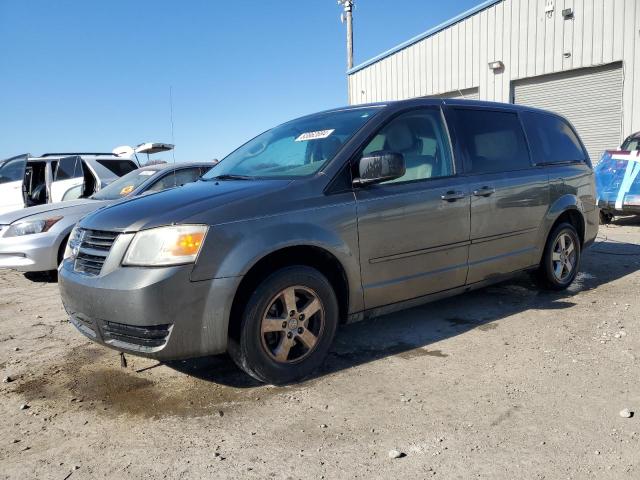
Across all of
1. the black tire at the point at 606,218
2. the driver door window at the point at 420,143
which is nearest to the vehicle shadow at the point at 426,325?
the driver door window at the point at 420,143

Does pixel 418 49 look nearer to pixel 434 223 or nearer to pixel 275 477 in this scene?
pixel 434 223

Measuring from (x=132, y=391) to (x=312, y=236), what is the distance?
1482 mm

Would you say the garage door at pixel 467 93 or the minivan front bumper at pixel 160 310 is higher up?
the garage door at pixel 467 93

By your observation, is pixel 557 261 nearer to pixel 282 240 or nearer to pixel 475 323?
pixel 475 323

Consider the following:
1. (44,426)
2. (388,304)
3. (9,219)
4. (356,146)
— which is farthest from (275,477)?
(9,219)

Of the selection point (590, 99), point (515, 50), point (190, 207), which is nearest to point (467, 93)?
point (515, 50)

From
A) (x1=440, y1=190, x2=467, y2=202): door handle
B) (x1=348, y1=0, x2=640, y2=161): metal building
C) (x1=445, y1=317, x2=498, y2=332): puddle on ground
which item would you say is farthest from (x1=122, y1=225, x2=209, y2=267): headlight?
(x1=348, y1=0, x2=640, y2=161): metal building

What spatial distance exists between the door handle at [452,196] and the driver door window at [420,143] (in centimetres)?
16

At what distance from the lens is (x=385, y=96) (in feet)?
63.6

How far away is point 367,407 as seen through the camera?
304 cm

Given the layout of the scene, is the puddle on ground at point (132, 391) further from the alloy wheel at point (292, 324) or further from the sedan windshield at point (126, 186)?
the sedan windshield at point (126, 186)

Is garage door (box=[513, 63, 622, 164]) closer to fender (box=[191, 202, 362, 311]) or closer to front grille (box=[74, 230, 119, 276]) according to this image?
fender (box=[191, 202, 362, 311])

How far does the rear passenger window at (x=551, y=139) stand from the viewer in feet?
16.9

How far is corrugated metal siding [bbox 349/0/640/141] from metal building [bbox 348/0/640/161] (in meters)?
0.02
